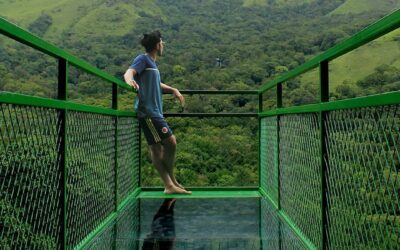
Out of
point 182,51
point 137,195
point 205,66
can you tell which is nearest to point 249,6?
point 182,51

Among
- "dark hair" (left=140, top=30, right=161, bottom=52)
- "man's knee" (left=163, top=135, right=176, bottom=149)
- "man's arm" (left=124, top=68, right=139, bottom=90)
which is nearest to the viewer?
"man's arm" (left=124, top=68, right=139, bottom=90)

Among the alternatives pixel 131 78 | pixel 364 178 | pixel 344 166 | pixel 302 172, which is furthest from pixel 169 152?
pixel 364 178

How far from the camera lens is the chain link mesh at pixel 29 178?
6.29 feet

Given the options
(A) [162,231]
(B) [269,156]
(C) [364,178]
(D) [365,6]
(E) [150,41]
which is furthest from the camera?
(D) [365,6]

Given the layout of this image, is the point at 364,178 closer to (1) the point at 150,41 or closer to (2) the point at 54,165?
(2) the point at 54,165

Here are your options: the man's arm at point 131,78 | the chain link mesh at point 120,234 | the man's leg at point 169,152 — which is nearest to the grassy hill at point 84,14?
the man's leg at point 169,152

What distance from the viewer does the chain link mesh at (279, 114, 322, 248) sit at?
2.95 m

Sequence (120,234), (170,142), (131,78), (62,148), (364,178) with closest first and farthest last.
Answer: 1. (364,178)
2. (62,148)
3. (120,234)
4. (131,78)
5. (170,142)

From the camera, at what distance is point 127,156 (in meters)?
5.14

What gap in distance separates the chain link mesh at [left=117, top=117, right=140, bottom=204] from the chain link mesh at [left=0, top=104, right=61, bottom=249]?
200 cm

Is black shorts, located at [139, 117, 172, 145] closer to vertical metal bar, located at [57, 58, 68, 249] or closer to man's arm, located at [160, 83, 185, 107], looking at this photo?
man's arm, located at [160, 83, 185, 107]

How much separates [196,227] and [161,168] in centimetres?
135

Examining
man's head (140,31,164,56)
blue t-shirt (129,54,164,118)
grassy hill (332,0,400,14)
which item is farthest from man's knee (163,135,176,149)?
grassy hill (332,0,400,14)

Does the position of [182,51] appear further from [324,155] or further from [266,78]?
[324,155]
